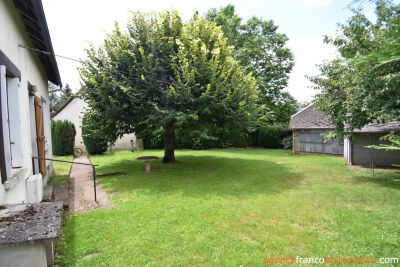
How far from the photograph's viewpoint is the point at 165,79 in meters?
10.7

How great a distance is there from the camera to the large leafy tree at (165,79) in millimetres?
10047

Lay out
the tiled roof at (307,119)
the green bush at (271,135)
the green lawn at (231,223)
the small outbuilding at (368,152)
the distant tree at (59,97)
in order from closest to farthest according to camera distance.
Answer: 1. the green lawn at (231,223)
2. the small outbuilding at (368,152)
3. the tiled roof at (307,119)
4. the green bush at (271,135)
5. the distant tree at (59,97)

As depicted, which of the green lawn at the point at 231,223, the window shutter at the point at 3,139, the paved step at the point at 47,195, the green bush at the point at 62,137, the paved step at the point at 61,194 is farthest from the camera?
the green bush at the point at 62,137

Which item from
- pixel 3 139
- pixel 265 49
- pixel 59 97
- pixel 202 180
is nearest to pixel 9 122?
pixel 3 139

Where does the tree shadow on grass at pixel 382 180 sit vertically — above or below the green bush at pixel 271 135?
below

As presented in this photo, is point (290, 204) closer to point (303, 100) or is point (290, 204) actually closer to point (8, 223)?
point (8, 223)

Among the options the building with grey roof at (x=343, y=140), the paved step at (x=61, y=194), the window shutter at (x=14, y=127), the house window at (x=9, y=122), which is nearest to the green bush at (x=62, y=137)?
the paved step at (x=61, y=194)

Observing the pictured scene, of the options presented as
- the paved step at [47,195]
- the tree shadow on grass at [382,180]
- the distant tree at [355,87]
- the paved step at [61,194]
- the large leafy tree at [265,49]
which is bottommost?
the tree shadow on grass at [382,180]

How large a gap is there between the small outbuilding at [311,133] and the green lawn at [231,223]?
9913mm

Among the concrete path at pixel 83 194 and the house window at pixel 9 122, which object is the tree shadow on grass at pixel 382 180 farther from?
the house window at pixel 9 122

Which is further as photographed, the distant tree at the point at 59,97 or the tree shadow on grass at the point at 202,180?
the distant tree at the point at 59,97

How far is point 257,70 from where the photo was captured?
2631 cm

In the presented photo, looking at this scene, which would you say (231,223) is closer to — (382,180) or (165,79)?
(165,79)

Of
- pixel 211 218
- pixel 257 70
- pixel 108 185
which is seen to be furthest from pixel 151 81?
pixel 257 70
